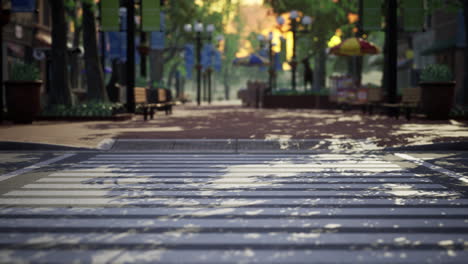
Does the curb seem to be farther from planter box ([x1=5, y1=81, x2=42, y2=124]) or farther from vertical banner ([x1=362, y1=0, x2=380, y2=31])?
planter box ([x1=5, y1=81, x2=42, y2=124])

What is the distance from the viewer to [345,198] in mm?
7543

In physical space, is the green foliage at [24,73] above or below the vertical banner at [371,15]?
below

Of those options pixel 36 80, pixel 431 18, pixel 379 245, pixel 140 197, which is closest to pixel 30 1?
pixel 36 80

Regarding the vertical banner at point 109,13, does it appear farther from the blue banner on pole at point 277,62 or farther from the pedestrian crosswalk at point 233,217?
the blue banner on pole at point 277,62

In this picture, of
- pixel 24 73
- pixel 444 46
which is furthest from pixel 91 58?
pixel 444 46

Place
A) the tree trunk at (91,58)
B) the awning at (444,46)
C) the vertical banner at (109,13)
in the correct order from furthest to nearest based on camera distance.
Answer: the awning at (444,46) < the tree trunk at (91,58) < the vertical banner at (109,13)

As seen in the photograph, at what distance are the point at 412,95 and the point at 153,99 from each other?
38.4 feet

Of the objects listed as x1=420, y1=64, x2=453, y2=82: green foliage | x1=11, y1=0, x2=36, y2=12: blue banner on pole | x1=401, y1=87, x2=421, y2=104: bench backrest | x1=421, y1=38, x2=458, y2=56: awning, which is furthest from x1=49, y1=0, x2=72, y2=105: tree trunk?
x1=421, y1=38, x2=458, y2=56: awning

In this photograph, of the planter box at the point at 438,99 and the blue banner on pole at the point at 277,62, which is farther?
the blue banner on pole at the point at 277,62

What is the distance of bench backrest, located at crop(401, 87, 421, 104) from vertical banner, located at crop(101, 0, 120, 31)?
12163 millimetres

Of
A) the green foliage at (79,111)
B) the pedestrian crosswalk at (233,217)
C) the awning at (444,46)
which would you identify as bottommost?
the pedestrian crosswalk at (233,217)

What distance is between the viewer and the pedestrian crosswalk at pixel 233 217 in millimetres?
5051

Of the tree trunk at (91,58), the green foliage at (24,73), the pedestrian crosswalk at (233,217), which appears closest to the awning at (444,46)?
the tree trunk at (91,58)

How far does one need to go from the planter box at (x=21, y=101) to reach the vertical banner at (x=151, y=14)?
672 centimetres
